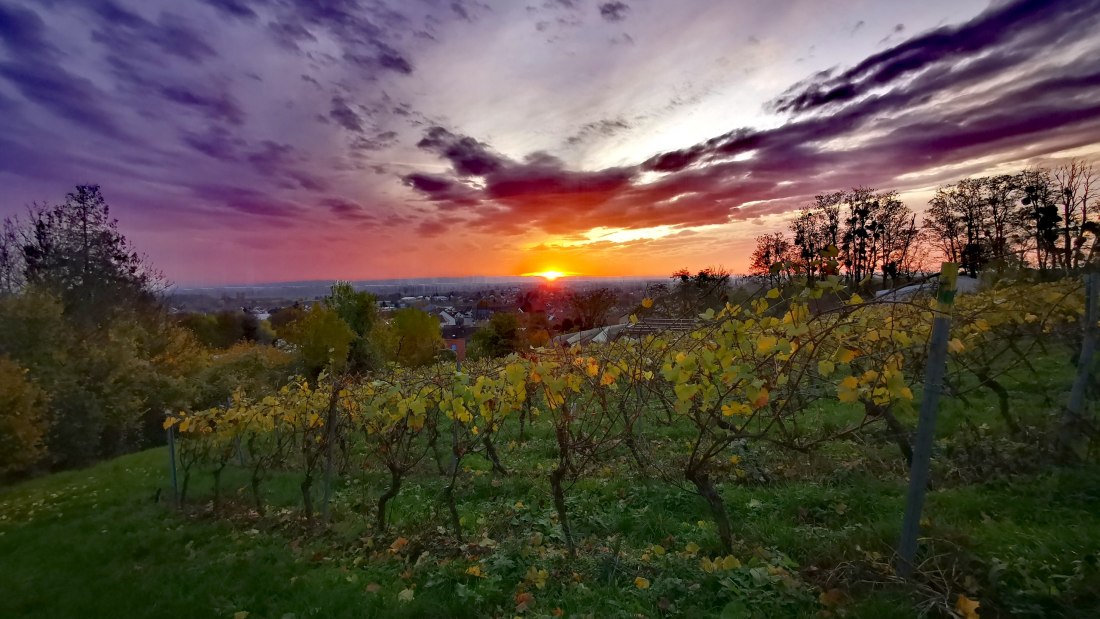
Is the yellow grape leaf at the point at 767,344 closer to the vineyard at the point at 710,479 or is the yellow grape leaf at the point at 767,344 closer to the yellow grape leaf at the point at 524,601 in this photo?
the vineyard at the point at 710,479

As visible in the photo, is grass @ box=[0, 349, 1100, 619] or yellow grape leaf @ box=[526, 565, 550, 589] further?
yellow grape leaf @ box=[526, 565, 550, 589]

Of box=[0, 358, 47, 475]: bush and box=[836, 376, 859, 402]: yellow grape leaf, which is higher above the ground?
box=[836, 376, 859, 402]: yellow grape leaf

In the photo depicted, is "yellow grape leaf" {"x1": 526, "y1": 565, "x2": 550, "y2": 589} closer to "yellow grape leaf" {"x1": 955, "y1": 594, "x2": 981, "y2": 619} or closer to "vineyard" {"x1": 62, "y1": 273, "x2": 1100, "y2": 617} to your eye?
"vineyard" {"x1": 62, "y1": 273, "x2": 1100, "y2": 617}

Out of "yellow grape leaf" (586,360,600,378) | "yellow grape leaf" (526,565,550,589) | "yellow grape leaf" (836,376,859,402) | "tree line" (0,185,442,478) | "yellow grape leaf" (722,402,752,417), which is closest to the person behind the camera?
"yellow grape leaf" (836,376,859,402)

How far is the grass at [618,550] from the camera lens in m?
2.60

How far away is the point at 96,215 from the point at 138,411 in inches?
453

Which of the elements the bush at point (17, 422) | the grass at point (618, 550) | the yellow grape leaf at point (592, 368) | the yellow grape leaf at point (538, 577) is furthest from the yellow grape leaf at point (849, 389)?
the bush at point (17, 422)

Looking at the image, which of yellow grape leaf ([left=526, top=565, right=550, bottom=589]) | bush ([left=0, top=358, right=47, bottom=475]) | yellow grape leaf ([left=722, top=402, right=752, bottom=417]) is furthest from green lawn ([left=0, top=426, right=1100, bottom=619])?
bush ([left=0, top=358, right=47, bottom=475])

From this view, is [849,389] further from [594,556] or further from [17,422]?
[17,422]

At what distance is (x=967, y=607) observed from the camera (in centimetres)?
223

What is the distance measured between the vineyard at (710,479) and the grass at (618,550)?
2 centimetres

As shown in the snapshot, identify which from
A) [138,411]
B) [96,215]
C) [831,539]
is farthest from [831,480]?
[96,215]

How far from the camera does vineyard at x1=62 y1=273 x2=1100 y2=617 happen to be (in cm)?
256

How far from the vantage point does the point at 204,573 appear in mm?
4109
